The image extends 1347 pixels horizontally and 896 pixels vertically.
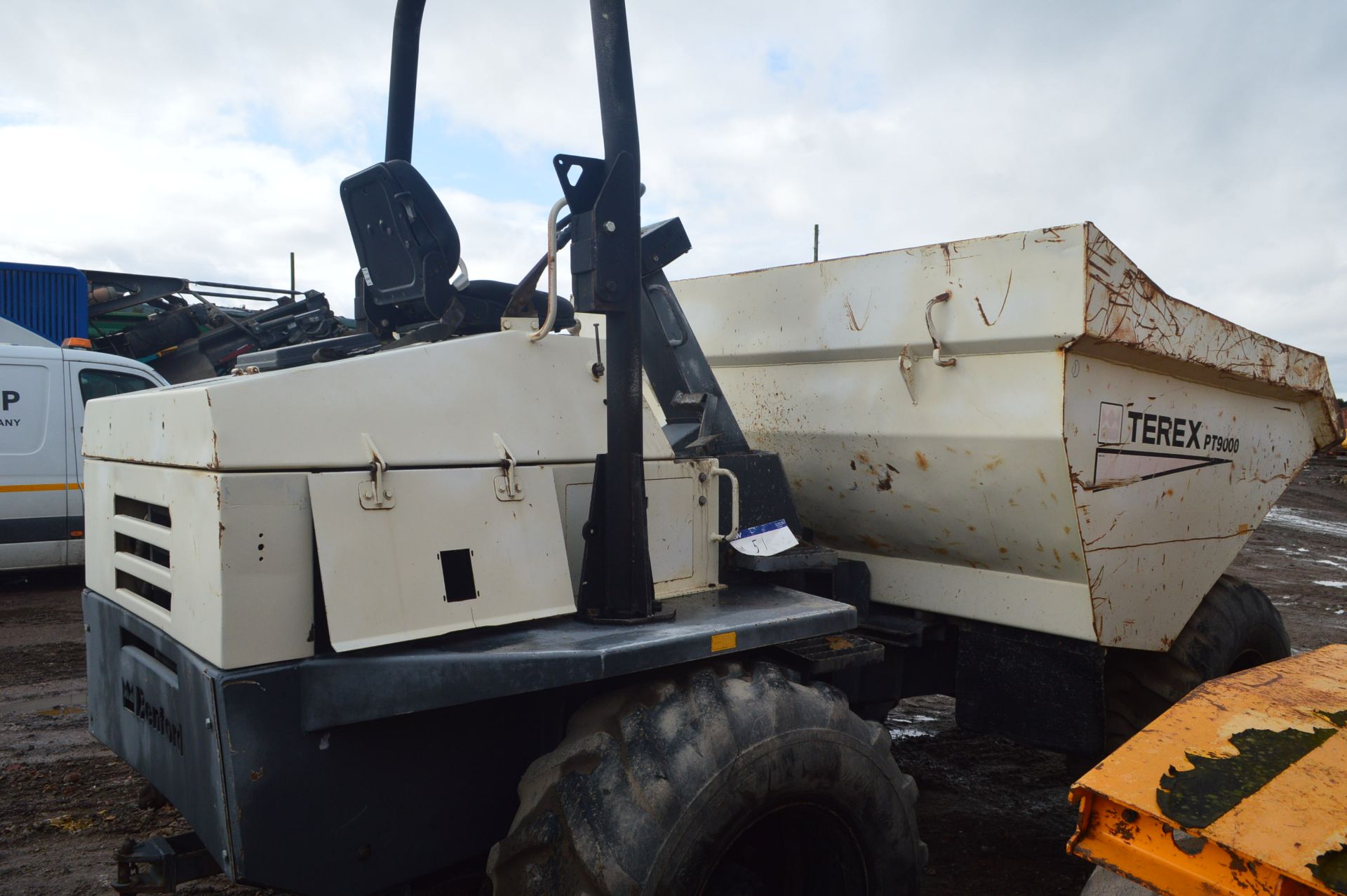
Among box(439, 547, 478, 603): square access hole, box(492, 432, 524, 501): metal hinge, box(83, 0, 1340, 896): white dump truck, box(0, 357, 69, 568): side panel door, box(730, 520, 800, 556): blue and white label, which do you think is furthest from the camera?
box(0, 357, 69, 568): side panel door

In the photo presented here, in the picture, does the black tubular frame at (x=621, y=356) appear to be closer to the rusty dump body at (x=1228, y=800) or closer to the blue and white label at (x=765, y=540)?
the blue and white label at (x=765, y=540)

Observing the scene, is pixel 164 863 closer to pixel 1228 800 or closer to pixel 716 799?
pixel 716 799

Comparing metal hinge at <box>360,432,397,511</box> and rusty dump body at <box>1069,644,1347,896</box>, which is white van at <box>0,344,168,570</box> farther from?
rusty dump body at <box>1069,644,1347,896</box>

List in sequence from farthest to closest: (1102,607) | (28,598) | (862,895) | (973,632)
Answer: (28,598) → (973,632) → (1102,607) → (862,895)

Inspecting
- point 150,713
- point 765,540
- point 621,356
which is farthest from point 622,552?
point 150,713

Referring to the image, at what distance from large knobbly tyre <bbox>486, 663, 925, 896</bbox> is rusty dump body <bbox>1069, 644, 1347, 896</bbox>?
0.57m

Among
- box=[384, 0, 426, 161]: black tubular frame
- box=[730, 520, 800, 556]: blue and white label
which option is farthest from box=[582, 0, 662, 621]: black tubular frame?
box=[384, 0, 426, 161]: black tubular frame

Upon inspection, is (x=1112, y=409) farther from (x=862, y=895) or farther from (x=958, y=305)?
(x=862, y=895)

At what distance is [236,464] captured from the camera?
1.97m

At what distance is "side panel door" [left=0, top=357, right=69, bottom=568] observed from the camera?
7828 millimetres

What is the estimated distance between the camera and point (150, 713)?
2.44 metres

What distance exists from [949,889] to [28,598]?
303 inches

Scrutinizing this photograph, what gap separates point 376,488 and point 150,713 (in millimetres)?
941

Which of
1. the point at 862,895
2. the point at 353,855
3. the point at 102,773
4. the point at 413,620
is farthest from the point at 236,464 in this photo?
Answer: the point at 102,773
